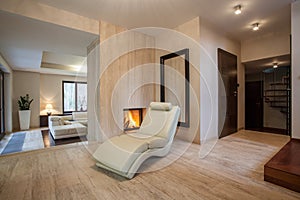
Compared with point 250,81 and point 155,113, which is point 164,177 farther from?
point 250,81

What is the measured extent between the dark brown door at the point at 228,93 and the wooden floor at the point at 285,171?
1.82 m

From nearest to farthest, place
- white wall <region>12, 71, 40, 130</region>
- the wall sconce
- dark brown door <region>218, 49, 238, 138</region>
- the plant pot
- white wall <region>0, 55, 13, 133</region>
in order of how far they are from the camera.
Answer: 1. dark brown door <region>218, 49, 238, 138</region>
2. white wall <region>0, 55, 13, 133</region>
3. the plant pot
4. white wall <region>12, 71, 40, 130</region>
5. the wall sconce

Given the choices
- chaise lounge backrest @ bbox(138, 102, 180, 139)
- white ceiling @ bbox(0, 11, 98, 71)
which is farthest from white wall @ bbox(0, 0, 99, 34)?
chaise lounge backrest @ bbox(138, 102, 180, 139)

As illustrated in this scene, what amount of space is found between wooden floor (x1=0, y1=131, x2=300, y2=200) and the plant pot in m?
4.48

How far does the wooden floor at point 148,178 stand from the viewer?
1.58m

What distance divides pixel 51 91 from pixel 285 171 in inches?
341

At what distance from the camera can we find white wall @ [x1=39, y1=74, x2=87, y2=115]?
7.24 metres

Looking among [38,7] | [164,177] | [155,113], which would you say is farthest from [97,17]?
[164,177]

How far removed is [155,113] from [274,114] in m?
5.20

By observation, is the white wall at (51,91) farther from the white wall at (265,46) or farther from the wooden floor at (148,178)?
the white wall at (265,46)

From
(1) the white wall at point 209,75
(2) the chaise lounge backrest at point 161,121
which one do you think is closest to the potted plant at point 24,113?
(2) the chaise lounge backrest at point 161,121

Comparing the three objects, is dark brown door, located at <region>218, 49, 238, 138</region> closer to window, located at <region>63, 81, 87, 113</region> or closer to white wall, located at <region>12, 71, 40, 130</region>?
window, located at <region>63, 81, 87, 113</region>

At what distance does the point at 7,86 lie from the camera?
5.67 metres

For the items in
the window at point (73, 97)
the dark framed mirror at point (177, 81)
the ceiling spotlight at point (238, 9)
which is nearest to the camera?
the ceiling spotlight at point (238, 9)
